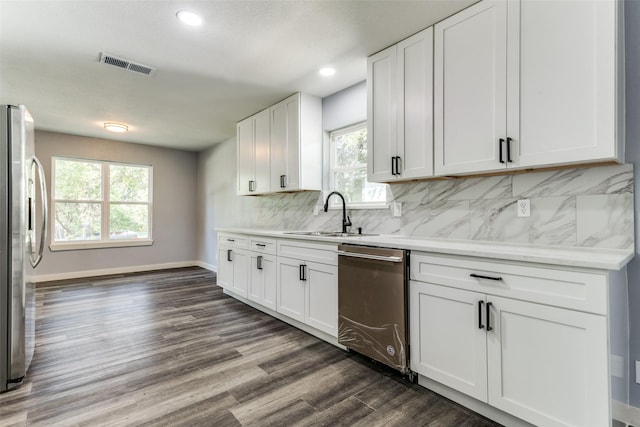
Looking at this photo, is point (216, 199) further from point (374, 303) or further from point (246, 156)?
point (374, 303)

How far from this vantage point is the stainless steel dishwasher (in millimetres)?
2041

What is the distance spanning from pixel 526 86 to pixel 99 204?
6508mm

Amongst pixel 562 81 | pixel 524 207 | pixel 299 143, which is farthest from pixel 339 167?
pixel 562 81

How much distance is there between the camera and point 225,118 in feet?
14.8

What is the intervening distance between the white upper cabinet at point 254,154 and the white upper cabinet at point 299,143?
32 centimetres

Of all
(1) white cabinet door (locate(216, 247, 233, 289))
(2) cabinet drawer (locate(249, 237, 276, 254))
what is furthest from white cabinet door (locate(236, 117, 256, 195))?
(2) cabinet drawer (locate(249, 237, 276, 254))

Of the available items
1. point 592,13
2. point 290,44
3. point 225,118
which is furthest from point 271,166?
point 592,13

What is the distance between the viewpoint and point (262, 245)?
350 centimetres

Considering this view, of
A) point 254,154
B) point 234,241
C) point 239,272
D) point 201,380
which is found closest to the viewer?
point 201,380

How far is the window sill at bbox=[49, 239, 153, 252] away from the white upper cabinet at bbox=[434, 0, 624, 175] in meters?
5.84

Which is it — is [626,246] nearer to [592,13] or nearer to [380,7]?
[592,13]

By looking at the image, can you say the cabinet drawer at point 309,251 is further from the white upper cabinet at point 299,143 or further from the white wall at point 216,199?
the white wall at point 216,199

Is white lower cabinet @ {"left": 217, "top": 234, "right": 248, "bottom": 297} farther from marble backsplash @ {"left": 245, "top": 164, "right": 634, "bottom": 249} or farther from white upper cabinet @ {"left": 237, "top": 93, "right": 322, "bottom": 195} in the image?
marble backsplash @ {"left": 245, "top": 164, "right": 634, "bottom": 249}

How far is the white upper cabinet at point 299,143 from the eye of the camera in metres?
3.55
